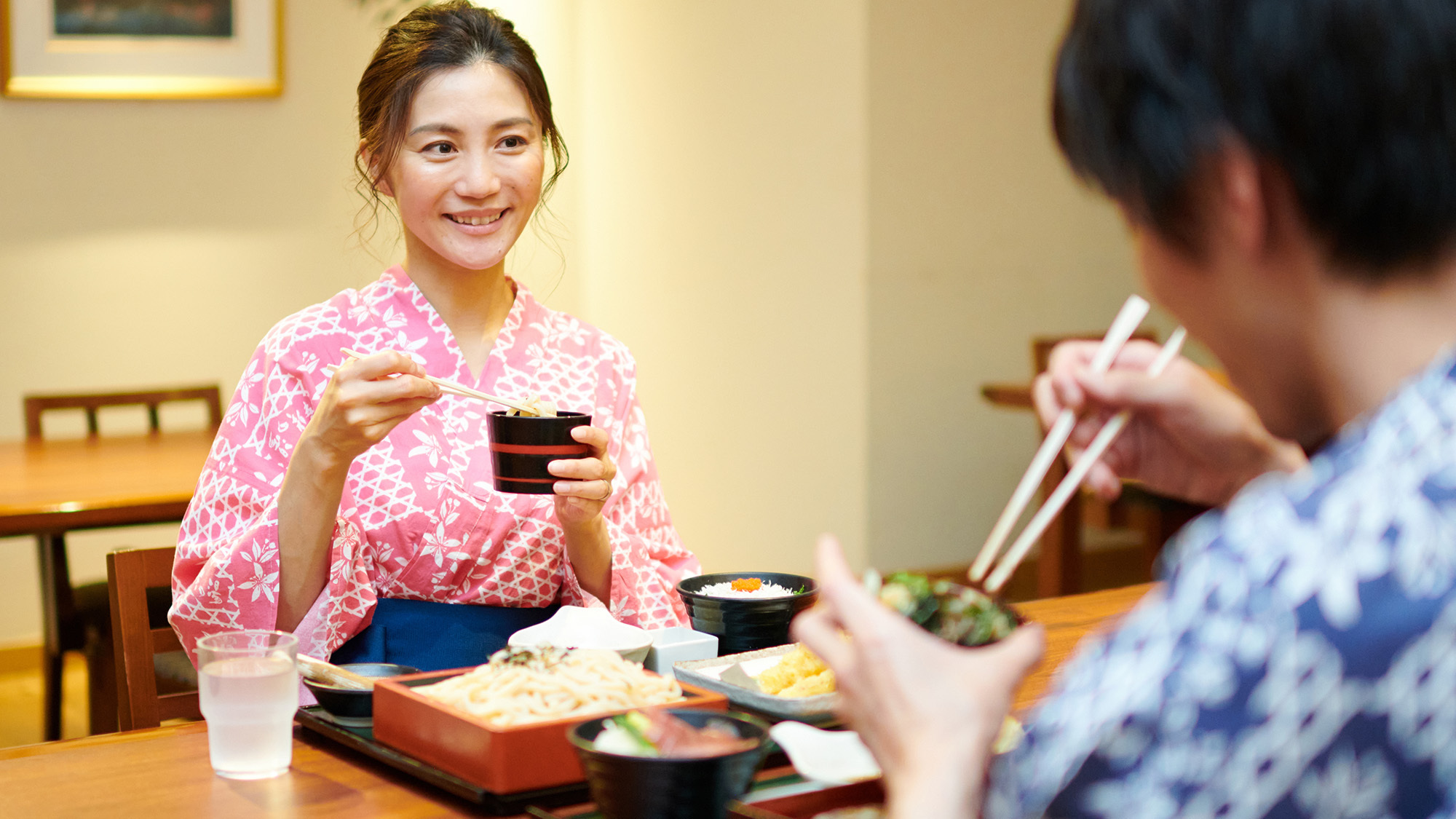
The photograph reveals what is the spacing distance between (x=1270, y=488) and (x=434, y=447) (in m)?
1.34

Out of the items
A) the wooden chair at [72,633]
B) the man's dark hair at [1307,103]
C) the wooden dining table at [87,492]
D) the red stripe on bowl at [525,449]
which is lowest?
the wooden chair at [72,633]

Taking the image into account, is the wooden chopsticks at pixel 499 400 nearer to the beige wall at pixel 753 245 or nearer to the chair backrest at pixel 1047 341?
the chair backrest at pixel 1047 341

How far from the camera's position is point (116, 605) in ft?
Answer: 5.40

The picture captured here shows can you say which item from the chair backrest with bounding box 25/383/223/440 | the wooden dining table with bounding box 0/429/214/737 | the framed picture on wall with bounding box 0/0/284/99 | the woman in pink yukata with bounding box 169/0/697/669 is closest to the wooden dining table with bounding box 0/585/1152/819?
the woman in pink yukata with bounding box 169/0/697/669

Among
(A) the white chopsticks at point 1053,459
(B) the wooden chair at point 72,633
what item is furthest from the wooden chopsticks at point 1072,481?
(B) the wooden chair at point 72,633

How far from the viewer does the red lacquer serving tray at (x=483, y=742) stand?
1078mm

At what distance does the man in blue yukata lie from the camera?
2.01ft

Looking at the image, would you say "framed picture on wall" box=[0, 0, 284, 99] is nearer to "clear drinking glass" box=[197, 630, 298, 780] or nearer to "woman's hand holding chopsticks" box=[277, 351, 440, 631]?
"woman's hand holding chopsticks" box=[277, 351, 440, 631]

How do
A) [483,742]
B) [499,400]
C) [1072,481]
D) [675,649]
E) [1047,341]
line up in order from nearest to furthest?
1. [1072,481]
2. [483,742]
3. [675,649]
4. [499,400]
5. [1047,341]

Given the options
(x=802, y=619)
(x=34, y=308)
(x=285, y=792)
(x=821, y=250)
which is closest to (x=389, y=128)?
(x=285, y=792)

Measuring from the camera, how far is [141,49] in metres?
4.52

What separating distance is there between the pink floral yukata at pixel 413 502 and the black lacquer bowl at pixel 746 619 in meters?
0.32

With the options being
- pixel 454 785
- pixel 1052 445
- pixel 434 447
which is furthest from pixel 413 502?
pixel 1052 445

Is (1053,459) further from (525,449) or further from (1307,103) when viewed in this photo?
(525,449)
